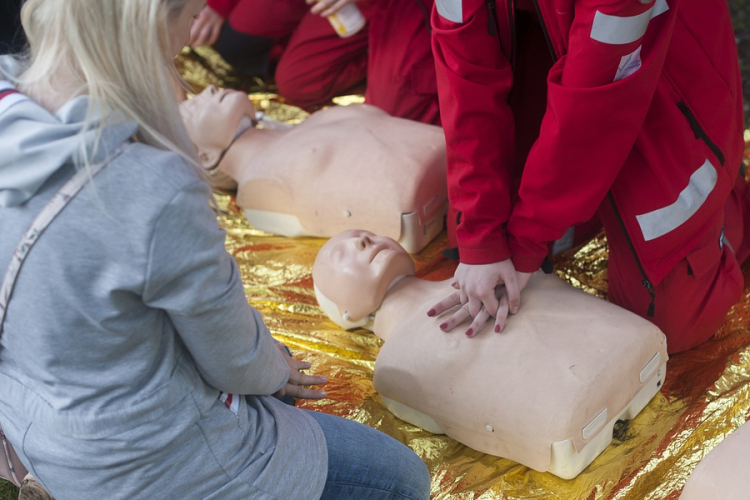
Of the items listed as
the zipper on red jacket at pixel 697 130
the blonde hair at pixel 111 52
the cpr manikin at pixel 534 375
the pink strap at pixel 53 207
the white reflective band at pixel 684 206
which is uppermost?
the blonde hair at pixel 111 52

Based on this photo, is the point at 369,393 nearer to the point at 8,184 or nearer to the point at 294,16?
the point at 8,184

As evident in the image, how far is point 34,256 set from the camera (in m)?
0.79

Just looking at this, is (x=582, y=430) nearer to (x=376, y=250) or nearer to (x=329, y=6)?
(x=376, y=250)

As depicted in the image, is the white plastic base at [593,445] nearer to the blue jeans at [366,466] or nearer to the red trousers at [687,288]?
the red trousers at [687,288]

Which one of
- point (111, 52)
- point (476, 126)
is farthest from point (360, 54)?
point (111, 52)

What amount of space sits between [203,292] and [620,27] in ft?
2.27

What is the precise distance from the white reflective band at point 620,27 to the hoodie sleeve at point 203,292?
0.62 metres

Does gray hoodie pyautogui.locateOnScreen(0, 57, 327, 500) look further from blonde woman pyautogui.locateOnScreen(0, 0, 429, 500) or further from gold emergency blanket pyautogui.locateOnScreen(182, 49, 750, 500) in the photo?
gold emergency blanket pyautogui.locateOnScreen(182, 49, 750, 500)

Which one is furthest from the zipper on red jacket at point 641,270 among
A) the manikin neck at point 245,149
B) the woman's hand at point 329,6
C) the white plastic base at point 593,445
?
the woman's hand at point 329,6

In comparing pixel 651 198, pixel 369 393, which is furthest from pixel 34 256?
pixel 651 198

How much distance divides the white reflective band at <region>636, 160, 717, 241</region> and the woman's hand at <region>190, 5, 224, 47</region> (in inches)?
67.8

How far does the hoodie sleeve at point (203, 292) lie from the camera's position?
79cm

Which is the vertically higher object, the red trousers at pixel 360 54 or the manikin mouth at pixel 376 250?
the red trousers at pixel 360 54

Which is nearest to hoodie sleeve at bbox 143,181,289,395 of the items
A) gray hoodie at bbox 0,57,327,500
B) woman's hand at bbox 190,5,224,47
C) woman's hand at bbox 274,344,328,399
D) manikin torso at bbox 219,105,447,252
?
gray hoodie at bbox 0,57,327,500
